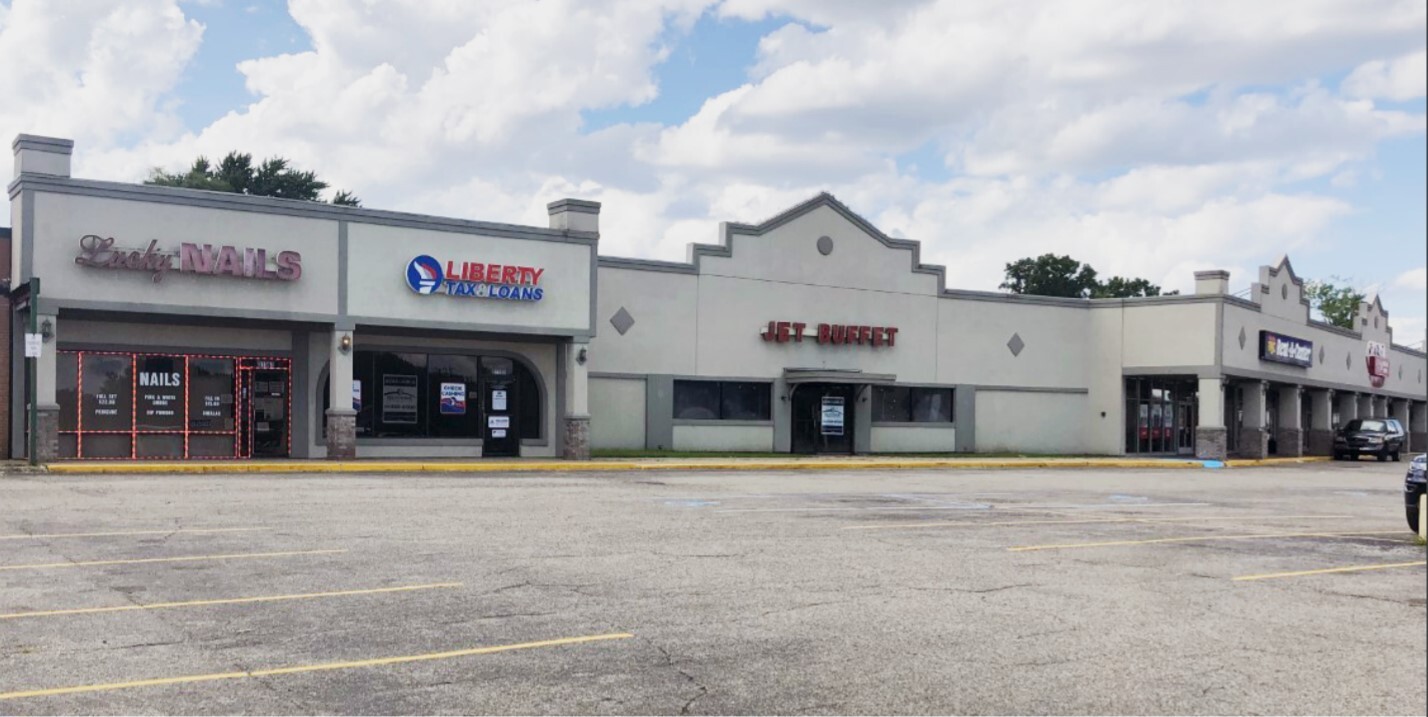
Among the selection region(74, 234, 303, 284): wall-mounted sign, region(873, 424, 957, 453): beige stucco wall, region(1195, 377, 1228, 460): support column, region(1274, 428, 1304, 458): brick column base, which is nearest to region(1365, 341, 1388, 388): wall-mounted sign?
region(1274, 428, 1304, 458): brick column base

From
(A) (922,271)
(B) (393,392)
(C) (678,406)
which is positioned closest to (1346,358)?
(A) (922,271)

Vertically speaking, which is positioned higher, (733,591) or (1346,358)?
(1346,358)

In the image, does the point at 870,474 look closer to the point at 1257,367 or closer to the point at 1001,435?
the point at 1001,435

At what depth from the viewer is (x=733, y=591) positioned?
11.1 metres

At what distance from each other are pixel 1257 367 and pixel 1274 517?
29115 mm

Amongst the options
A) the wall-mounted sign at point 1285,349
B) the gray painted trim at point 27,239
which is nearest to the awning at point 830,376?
the wall-mounted sign at point 1285,349

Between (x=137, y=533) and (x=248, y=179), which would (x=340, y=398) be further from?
(x=248, y=179)

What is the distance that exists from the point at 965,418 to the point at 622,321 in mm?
12922

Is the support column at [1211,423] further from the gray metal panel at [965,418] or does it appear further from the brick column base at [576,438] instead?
the brick column base at [576,438]

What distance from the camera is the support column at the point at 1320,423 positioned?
182ft

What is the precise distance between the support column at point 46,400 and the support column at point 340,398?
555cm

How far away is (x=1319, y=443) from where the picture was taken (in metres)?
55.5

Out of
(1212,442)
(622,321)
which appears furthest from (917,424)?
(622,321)

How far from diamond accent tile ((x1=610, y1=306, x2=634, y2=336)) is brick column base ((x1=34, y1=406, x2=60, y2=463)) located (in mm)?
14215
